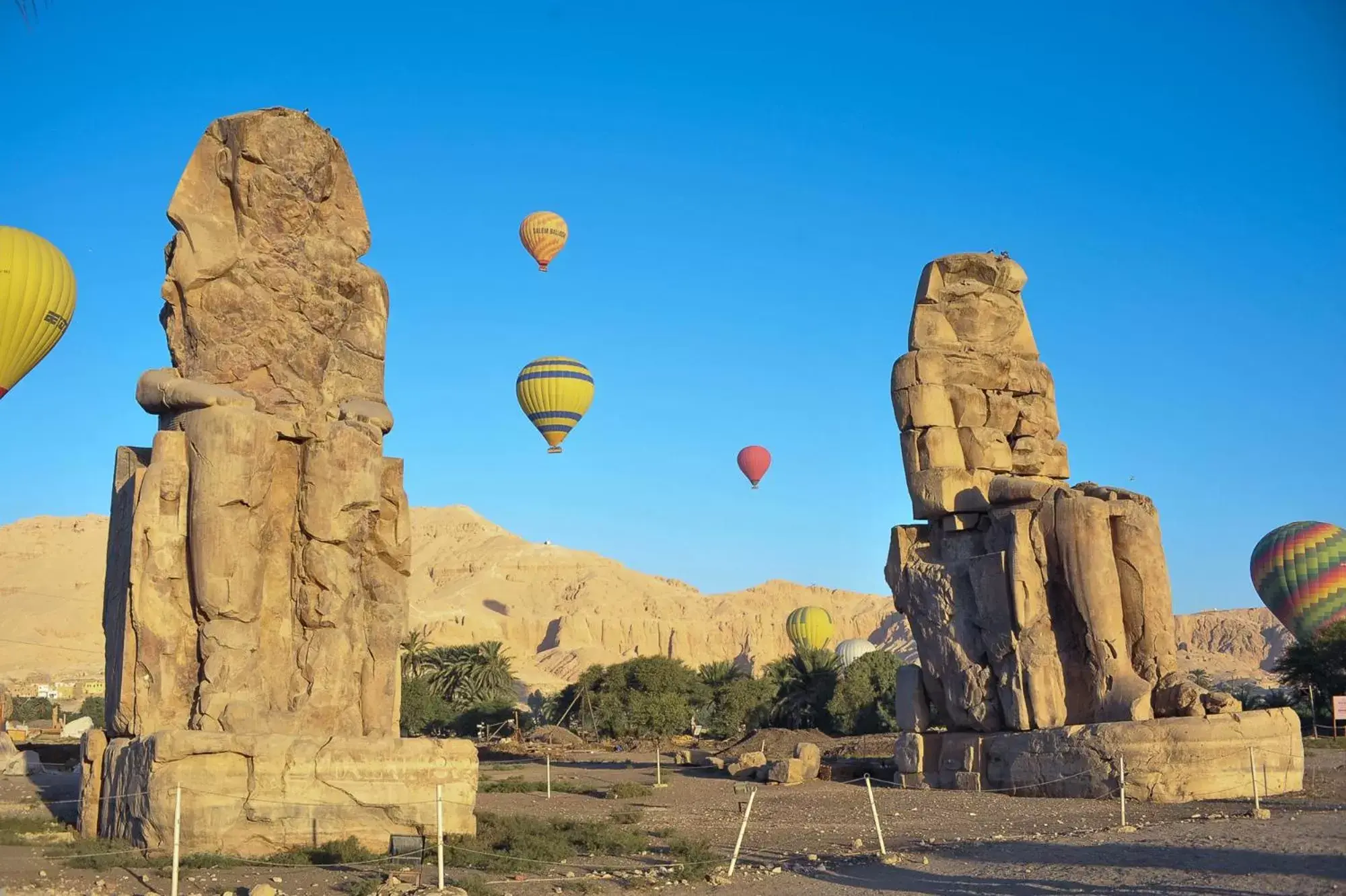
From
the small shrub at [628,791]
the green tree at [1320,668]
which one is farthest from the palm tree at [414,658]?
the green tree at [1320,668]

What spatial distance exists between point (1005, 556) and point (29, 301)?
1467 centimetres

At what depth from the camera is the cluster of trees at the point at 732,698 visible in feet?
102

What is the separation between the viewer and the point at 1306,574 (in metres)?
38.0

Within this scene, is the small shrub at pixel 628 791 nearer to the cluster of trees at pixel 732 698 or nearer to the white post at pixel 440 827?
the white post at pixel 440 827

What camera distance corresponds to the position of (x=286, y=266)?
11.6 m

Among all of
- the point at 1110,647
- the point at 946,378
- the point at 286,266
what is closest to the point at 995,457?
the point at 946,378

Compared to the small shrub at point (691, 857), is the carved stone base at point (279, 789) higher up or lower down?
higher up

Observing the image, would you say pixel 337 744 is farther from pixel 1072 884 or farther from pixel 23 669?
pixel 23 669

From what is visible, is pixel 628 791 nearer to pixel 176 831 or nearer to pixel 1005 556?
pixel 1005 556

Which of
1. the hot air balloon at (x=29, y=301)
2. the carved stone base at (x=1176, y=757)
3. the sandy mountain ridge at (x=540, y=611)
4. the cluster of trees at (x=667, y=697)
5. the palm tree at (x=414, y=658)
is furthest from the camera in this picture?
the sandy mountain ridge at (x=540, y=611)

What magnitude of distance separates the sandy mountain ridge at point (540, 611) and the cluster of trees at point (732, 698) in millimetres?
37076

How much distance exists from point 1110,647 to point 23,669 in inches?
2394

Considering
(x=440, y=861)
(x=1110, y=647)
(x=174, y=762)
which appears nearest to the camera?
(x=440, y=861)

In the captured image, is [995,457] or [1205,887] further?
[995,457]
